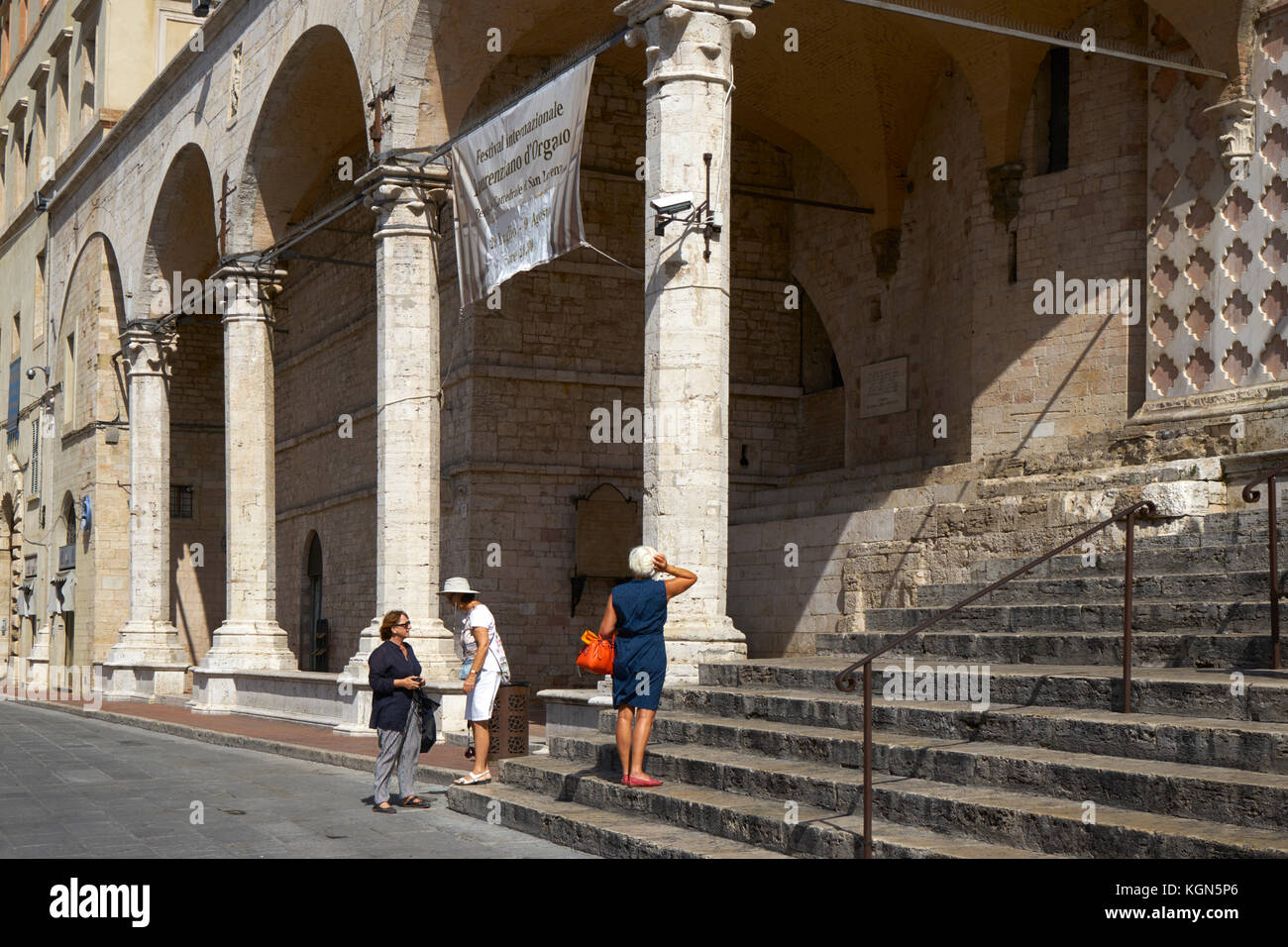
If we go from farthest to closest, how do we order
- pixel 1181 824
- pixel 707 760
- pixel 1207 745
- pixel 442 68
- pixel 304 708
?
pixel 304 708, pixel 442 68, pixel 707 760, pixel 1207 745, pixel 1181 824

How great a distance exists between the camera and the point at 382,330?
15992 mm

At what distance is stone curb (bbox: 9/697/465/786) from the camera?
12109mm

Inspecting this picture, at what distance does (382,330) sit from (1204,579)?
367 inches

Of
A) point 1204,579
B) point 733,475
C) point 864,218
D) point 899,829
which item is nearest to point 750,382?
point 733,475

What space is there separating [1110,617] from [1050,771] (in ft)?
8.85

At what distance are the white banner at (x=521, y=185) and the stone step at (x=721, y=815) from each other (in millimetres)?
4516

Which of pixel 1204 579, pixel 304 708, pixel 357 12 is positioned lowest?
pixel 304 708

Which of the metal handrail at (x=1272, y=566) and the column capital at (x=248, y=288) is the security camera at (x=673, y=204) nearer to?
the metal handrail at (x=1272, y=566)

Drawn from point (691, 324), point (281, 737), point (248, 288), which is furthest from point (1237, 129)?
point (248, 288)

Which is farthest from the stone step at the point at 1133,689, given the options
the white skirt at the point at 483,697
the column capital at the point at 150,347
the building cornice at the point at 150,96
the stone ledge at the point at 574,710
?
the column capital at the point at 150,347

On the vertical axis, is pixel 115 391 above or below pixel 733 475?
above

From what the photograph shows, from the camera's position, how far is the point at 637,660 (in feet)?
29.5

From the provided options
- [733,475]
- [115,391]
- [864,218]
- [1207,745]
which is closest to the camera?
[1207,745]
